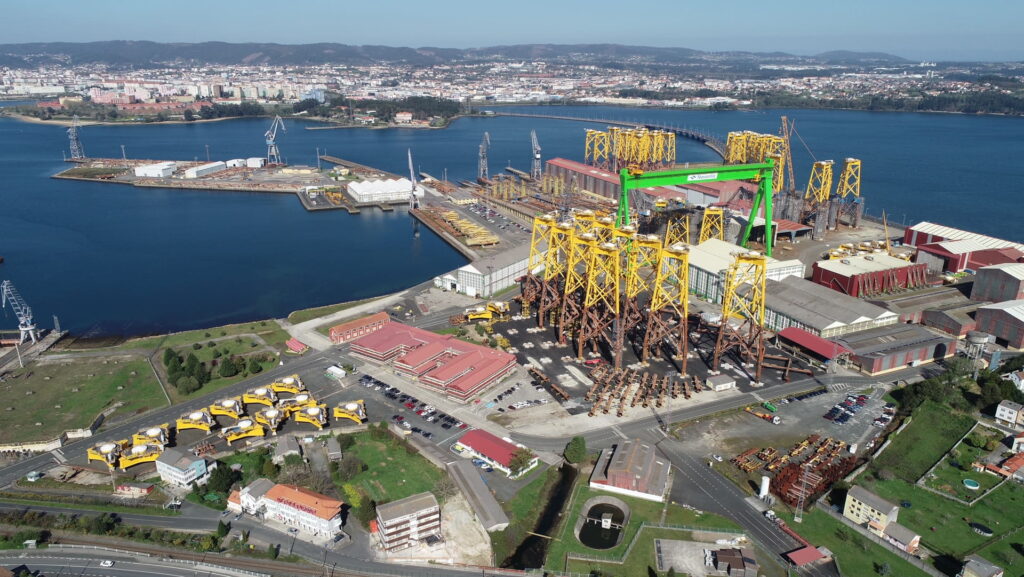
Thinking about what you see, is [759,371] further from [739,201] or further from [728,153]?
[728,153]

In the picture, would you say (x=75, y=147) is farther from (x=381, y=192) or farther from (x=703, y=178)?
(x=703, y=178)

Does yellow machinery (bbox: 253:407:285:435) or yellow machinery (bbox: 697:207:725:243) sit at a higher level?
yellow machinery (bbox: 697:207:725:243)

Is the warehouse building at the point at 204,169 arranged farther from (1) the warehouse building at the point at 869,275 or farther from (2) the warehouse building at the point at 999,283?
(2) the warehouse building at the point at 999,283

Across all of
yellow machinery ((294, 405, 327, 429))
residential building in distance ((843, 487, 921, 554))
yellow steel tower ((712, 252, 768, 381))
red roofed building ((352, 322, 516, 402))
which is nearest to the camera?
residential building in distance ((843, 487, 921, 554))

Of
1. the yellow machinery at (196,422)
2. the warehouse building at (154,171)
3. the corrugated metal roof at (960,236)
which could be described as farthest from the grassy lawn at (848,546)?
the warehouse building at (154,171)

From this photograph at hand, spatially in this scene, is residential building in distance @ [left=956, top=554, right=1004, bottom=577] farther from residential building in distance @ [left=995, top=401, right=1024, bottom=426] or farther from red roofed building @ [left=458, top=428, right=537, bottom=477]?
red roofed building @ [left=458, top=428, right=537, bottom=477]

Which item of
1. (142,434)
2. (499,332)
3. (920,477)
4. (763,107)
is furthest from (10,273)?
(763,107)

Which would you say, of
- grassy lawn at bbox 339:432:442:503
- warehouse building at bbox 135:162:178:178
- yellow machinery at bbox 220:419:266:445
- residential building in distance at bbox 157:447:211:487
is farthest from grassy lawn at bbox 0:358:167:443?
warehouse building at bbox 135:162:178:178
